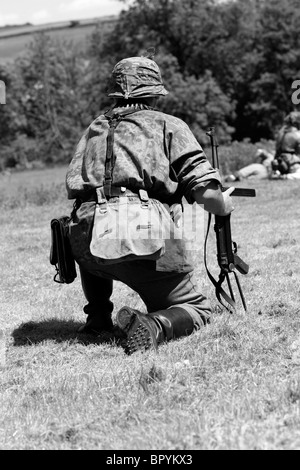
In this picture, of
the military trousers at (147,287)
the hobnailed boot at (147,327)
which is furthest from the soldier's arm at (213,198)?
the hobnailed boot at (147,327)

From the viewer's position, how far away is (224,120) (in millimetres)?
56156

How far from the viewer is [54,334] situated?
533 cm

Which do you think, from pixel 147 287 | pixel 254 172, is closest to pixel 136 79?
pixel 147 287

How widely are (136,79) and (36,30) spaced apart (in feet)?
251

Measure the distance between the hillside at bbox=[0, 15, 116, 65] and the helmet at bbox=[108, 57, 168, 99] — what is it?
239 feet

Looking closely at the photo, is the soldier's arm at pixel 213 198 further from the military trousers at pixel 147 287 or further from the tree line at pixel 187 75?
the tree line at pixel 187 75

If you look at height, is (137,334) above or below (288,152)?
above

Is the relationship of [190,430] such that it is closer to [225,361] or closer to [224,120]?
[225,361]

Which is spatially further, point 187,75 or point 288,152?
point 187,75

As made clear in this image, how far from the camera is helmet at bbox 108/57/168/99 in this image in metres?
4.75

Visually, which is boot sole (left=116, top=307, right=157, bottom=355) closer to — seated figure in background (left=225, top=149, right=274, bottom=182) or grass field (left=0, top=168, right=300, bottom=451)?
grass field (left=0, top=168, right=300, bottom=451)

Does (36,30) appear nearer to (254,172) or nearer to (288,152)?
(254,172)

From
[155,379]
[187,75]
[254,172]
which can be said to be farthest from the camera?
[187,75]
